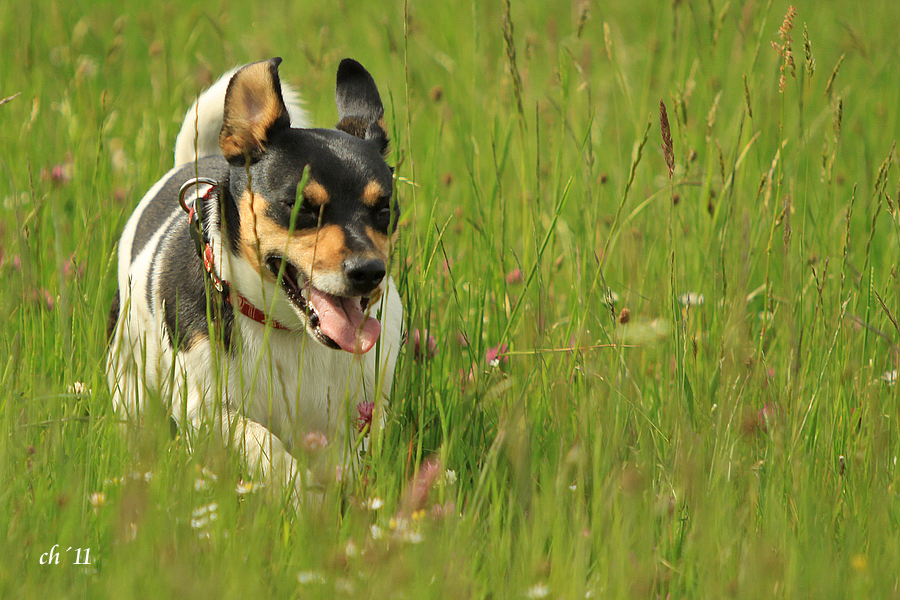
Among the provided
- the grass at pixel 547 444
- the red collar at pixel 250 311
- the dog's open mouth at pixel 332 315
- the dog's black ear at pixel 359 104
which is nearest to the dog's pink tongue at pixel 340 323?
the dog's open mouth at pixel 332 315

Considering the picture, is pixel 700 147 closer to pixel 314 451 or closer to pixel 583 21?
pixel 583 21

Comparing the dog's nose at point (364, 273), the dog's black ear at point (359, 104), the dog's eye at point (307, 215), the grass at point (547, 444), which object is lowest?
the grass at point (547, 444)

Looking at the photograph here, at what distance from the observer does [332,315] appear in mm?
2434

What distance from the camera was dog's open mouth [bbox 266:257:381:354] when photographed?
2416mm

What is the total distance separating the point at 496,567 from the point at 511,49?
4.83 ft

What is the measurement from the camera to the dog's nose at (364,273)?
7.61 feet

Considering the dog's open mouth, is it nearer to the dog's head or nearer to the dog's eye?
the dog's head

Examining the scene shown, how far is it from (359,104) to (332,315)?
982 mm

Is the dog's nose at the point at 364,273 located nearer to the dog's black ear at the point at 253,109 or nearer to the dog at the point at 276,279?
the dog at the point at 276,279

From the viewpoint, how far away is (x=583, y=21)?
2645mm

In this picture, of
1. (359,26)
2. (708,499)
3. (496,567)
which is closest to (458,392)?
(496,567)

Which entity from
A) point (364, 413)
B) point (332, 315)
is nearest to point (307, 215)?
point (332, 315)

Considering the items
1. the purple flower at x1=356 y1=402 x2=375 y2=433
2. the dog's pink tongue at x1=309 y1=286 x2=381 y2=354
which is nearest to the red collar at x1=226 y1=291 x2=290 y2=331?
the dog's pink tongue at x1=309 y1=286 x2=381 y2=354

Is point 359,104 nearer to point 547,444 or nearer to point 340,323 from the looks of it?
point 340,323
